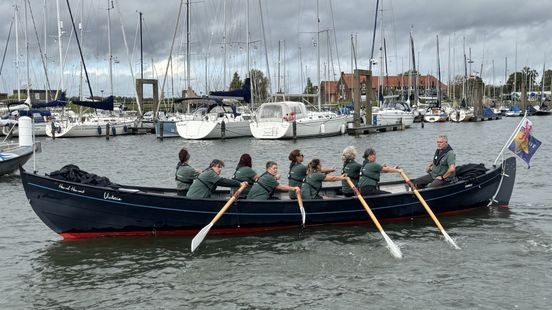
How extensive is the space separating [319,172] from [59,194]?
5.64m

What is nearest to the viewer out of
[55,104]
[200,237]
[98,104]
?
[200,237]

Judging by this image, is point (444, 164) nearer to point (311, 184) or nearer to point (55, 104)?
point (311, 184)

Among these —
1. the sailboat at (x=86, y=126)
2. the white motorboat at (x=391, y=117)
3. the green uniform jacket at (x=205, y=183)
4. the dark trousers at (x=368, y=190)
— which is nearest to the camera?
the green uniform jacket at (x=205, y=183)

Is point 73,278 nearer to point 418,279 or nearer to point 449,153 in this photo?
point 418,279

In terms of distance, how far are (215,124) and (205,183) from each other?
29908mm

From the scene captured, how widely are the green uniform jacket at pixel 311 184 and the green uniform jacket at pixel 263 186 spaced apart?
88 cm

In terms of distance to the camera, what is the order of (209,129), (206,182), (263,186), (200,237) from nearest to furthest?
1. (200,237)
2. (206,182)
3. (263,186)
4. (209,129)

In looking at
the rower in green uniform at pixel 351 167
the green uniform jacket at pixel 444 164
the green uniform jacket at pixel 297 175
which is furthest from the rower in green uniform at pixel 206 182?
the green uniform jacket at pixel 444 164

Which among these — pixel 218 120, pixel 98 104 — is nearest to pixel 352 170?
pixel 218 120

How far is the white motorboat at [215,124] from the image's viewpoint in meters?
42.8

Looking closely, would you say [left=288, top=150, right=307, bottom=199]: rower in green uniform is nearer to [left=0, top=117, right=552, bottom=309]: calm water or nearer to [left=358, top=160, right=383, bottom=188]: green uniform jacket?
[left=0, top=117, right=552, bottom=309]: calm water

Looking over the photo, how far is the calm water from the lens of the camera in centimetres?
954

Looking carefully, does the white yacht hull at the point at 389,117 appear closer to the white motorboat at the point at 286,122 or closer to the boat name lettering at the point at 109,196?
the white motorboat at the point at 286,122

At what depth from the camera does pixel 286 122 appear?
41250mm
